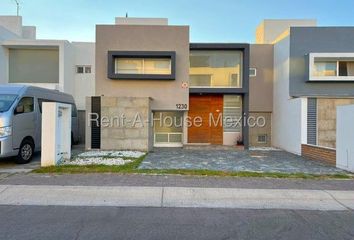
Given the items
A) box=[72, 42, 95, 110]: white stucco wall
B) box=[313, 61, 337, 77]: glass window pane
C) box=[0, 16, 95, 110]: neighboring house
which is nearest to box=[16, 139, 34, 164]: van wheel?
box=[0, 16, 95, 110]: neighboring house

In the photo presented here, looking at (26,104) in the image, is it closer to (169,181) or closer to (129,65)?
(129,65)

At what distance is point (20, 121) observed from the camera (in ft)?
35.1

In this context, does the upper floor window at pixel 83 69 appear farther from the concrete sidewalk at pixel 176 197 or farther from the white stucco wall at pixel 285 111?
the concrete sidewalk at pixel 176 197

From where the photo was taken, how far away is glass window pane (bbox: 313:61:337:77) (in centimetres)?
1523

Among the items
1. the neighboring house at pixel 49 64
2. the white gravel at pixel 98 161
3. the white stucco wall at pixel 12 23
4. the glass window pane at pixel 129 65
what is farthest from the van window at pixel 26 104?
the white stucco wall at pixel 12 23

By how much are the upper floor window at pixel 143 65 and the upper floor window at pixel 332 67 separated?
295 inches

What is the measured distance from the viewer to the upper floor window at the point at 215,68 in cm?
1641

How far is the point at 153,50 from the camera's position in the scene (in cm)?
1582

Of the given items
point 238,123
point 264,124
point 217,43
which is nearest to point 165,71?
point 217,43

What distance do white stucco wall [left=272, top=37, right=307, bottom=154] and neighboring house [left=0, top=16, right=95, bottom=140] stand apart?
41.0ft

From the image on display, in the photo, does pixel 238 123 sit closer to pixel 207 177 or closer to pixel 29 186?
pixel 207 177

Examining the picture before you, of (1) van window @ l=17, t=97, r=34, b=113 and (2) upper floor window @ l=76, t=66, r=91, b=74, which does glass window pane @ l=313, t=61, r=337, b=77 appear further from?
(2) upper floor window @ l=76, t=66, r=91, b=74

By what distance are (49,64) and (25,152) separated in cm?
1103

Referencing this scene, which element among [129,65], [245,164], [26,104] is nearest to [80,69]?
[129,65]
